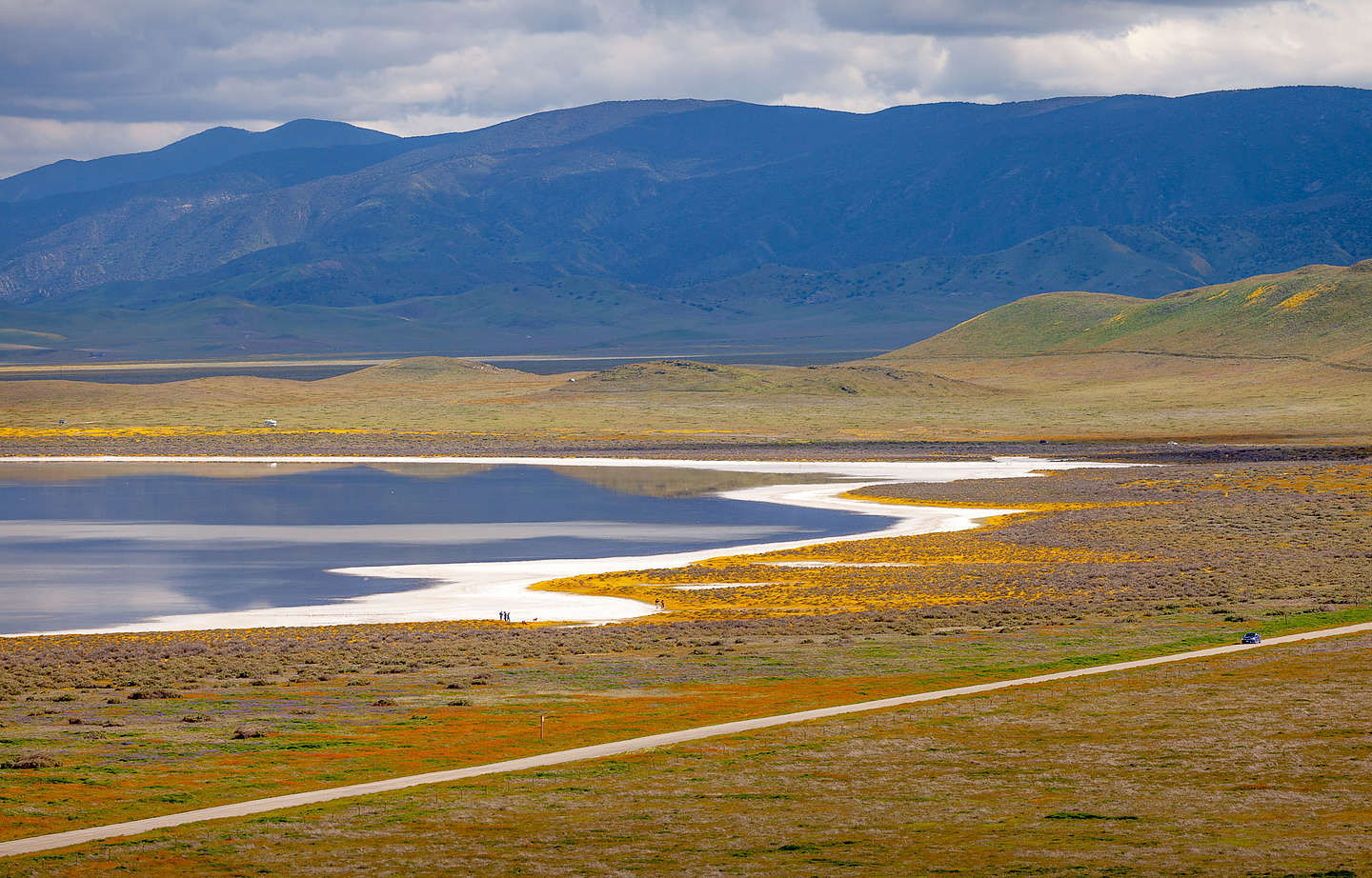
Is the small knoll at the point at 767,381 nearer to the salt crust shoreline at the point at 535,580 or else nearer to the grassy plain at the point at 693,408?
the grassy plain at the point at 693,408

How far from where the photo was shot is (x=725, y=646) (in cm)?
3288

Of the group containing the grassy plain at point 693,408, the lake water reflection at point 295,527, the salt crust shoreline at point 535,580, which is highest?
the grassy plain at point 693,408

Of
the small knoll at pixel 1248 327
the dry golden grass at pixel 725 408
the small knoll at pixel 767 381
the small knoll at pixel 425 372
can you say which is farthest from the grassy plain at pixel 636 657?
the small knoll at pixel 425 372

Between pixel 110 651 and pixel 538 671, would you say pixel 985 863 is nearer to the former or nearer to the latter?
pixel 538 671

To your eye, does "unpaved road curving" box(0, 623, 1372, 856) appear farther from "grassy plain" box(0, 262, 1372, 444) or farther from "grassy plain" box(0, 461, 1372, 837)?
"grassy plain" box(0, 262, 1372, 444)

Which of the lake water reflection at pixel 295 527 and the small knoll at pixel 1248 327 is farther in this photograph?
the small knoll at pixel 1248 327

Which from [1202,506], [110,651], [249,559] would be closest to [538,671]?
[110,651]

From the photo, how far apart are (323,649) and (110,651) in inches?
160

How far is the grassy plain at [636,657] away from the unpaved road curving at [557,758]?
1.45 feet

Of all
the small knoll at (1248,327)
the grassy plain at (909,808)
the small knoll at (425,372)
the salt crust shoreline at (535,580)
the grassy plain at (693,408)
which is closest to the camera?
the grassy plain at (909,808)

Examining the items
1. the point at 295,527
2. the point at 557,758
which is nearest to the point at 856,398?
the point at 295,527

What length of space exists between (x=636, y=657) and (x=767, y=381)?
4419 inches

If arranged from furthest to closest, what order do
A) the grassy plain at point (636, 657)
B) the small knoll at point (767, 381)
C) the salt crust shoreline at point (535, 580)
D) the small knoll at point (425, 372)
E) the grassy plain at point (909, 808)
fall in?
the small knoll at point (425, 372) < the small knoll at point (767, 381) < the salt crust shoreline at point (535, 580) < the grassy plain at point (636, 657) < the grassy plain at point (909, 808)

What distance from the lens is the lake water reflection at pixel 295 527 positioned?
43312 mm
